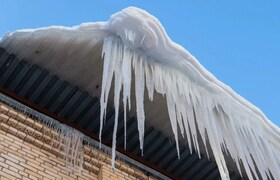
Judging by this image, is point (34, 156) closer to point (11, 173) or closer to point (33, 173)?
point (33, 173)

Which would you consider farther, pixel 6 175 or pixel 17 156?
pixel 17 156

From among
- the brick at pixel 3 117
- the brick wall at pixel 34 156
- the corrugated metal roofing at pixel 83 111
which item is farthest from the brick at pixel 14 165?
the corrugated metal roofing at pixel 83 111

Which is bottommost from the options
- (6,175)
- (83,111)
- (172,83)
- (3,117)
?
(6,175)

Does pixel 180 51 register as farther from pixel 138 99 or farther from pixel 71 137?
pixel 71 137

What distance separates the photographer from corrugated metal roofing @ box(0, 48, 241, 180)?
19.5 feet

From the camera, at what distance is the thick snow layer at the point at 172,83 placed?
528 cm

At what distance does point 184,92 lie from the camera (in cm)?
557

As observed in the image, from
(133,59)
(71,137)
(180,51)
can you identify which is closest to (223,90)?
(180,51)

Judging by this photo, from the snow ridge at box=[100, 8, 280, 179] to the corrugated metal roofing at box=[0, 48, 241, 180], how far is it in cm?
60

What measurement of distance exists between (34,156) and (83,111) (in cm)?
103

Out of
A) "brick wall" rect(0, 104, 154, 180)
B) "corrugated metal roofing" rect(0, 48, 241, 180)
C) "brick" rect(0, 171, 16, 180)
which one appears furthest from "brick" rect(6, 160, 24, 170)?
"corrugated metal roofing" rect(0, 48, 241, 180)

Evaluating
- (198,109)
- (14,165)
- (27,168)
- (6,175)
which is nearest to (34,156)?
(27,168)

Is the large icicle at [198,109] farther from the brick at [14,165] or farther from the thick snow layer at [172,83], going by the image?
the brick at [14,165]

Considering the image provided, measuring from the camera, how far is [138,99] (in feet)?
17.1
